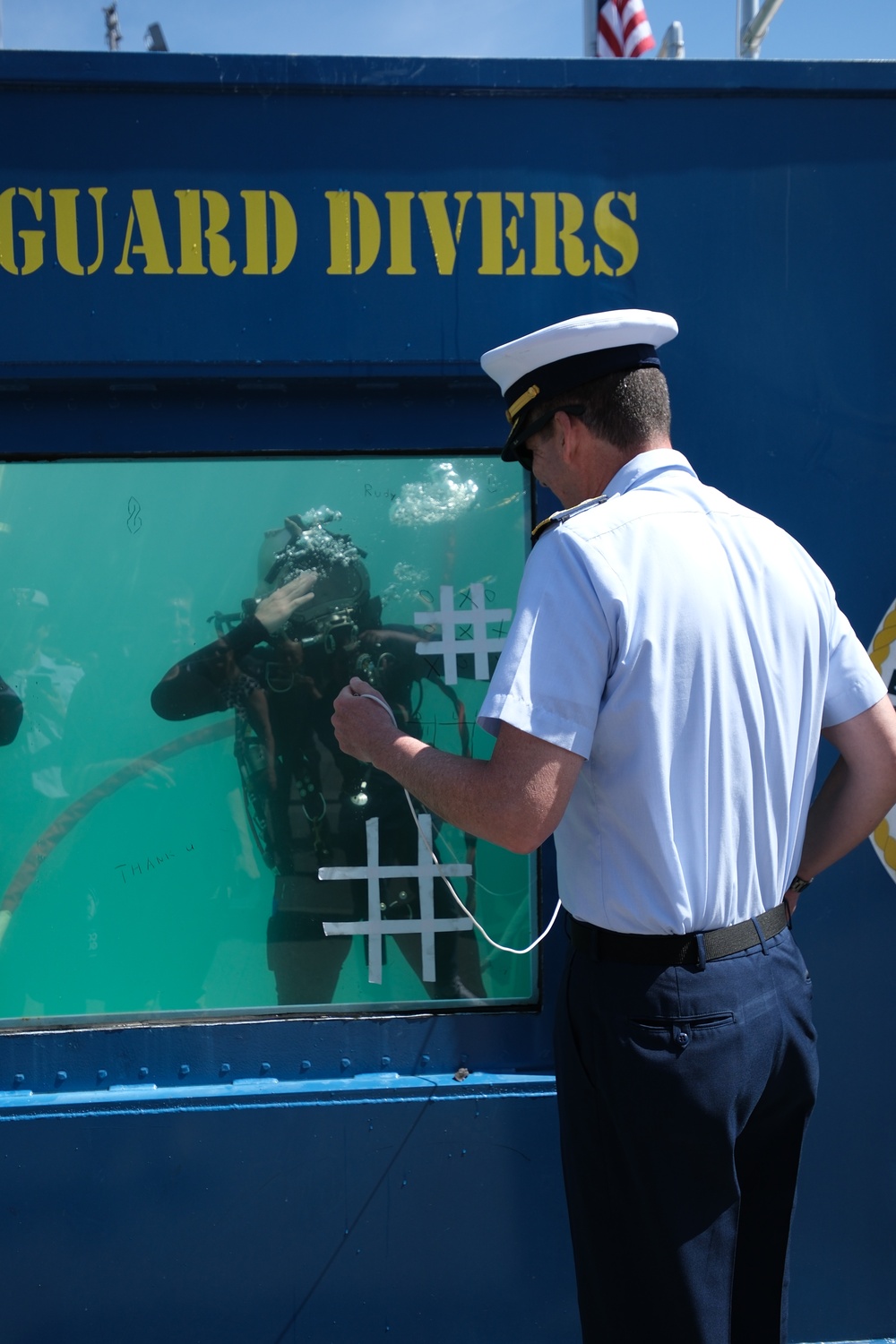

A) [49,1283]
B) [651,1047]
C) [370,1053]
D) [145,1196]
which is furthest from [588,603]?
[49,1283]

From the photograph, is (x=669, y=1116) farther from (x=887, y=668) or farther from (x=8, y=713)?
(x=8, y=713)

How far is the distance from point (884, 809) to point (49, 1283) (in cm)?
187

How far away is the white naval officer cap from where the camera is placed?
1.50 m

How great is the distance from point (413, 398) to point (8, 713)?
1.11 m

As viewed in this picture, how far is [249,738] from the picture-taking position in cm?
223

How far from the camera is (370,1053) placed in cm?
214

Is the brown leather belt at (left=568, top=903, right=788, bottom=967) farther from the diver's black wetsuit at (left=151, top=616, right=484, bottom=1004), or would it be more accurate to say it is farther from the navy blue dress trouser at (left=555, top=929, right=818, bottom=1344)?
the diver's black wetsuit at (left=151, top=616, right=484, bottom=1004)

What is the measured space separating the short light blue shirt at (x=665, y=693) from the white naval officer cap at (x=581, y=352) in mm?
166

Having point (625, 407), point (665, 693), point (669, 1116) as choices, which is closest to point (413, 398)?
point (625, 407)

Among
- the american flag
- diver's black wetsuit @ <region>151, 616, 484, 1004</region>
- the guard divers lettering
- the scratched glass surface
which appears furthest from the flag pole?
diver's black wetsuit @ <region>151, 616, 484, 1004</region>

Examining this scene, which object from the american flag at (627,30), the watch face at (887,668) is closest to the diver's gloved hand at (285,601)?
the watch face at (887,668)

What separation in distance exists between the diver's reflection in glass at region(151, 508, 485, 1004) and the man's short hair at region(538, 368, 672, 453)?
84cm

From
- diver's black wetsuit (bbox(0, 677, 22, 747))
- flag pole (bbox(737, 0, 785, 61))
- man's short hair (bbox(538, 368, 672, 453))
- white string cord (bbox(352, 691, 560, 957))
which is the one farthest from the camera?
flag pole (bbox(737, 0, 785, 61))

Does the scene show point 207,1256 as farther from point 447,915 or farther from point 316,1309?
point 447,915
